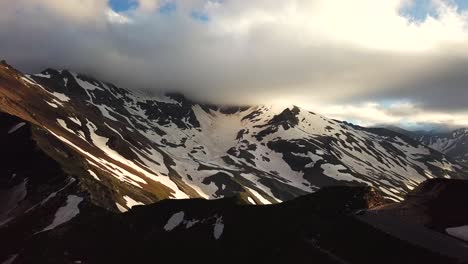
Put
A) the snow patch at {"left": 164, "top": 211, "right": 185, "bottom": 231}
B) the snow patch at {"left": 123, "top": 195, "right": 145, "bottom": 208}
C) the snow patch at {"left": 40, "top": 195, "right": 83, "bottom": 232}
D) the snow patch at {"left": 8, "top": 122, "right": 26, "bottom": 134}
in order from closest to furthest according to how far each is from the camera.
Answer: the snow patch at {"left": 164, "top": 211, "right": 185, "bottom": 231}
the snow patch at {"left": 40, "top": 195, "right": 83, "bottom": 232}
the snow patch at {"left": 123, "top": 195, "right": 145, "bottom": 208}
the snow patch at {"left": 8, "top": 122, "right": 26, "bottom": 134}

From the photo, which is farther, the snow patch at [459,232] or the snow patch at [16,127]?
the snow patch at [16,127]

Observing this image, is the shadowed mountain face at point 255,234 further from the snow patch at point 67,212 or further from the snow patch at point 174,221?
the snow patch at point 67,212

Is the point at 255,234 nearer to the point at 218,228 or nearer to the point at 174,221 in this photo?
the point at 218,228

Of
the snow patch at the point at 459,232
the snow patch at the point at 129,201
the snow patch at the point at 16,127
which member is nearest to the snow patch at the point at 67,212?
the snow patch at the point at 129,201

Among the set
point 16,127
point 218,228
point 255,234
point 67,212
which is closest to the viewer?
point 255,234

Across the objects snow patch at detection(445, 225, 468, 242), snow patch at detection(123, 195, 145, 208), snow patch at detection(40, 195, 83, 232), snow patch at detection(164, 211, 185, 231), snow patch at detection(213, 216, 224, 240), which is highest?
snow patch at detection(445, 225, 468, 242)

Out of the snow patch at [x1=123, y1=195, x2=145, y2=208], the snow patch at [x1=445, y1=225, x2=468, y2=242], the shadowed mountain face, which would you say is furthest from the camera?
the snow patch at [x1=123, y1=195, x2=145, y2=208]

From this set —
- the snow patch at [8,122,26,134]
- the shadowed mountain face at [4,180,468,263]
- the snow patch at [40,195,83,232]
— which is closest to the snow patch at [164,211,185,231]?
the shadowed mountain face at [4,180,468,263]

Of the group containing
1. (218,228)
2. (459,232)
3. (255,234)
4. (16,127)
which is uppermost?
(459,232)

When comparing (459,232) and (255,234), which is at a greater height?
(459,232)

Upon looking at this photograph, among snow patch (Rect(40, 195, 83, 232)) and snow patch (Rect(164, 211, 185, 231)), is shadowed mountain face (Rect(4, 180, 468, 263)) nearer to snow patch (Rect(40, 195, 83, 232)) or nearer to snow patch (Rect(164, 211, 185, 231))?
snow patch (Rect(164, 211, 185, 231))

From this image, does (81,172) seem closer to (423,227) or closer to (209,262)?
(209,262)

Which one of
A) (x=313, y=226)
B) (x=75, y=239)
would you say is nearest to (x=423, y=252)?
(x=313, y=226)

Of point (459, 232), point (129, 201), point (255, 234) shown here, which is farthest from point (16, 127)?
point (459, 232)
